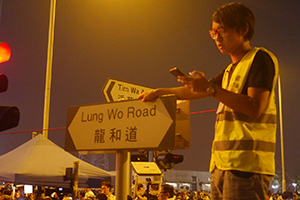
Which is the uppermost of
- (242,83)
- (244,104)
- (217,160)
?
(242,83)

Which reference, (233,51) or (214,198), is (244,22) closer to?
(233,51)

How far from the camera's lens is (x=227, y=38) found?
229 centimetres

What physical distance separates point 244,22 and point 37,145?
394 inches

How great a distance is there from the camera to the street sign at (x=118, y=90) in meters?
5.48

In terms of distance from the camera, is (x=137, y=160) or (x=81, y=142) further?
(x=137, y=160)

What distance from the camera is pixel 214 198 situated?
2.22 metres

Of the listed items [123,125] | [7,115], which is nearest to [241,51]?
[123,125]

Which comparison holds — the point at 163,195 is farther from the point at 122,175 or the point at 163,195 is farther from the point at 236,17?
the point at 236,17

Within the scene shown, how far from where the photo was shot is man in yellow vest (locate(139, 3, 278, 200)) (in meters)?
2.05

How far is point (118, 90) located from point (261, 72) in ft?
12.0

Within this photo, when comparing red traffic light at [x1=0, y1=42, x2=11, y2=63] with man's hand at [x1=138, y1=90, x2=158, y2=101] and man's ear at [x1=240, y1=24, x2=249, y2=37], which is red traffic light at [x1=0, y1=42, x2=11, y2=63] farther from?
man's ear at [x1=240, y1=24, x2=249, y2=37]

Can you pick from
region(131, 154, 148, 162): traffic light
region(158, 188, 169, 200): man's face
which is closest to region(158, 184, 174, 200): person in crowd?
region(158, 188, 169, 200): man's face

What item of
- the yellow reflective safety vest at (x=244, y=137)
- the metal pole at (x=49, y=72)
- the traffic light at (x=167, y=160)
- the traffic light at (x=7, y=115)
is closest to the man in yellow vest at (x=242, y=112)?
the yellow reflective safety vest at (x=244, y=137)

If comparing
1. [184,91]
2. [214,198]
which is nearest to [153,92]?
[184,91]
